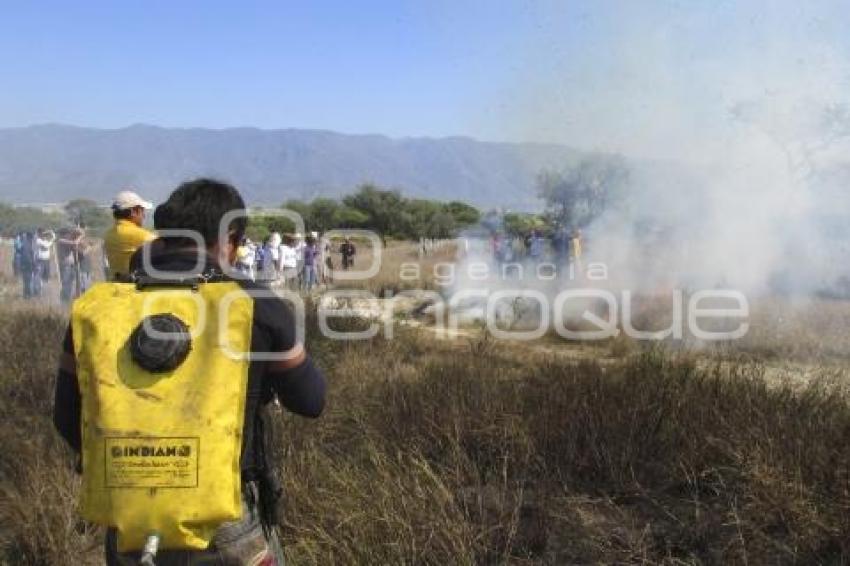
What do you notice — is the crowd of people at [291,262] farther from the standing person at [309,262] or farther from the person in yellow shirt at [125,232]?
the person in yellow shirt at [125,232]

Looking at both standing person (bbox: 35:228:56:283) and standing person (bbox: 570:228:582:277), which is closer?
standing person (bbox: 35:228:56:283)

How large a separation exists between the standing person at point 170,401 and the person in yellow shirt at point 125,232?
3775 mm

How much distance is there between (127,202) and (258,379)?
417 centimetres

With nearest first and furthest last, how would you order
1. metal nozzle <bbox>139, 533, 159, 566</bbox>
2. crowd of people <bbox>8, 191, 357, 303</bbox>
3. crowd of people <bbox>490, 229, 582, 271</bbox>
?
metal nozzle <bbox>139, 533, 159, 566</bbox>, crowd of people <bbox>8, 191, 357, 303</bbox>, crowd of people <bbox>490, 229, 582, 271</bbox>

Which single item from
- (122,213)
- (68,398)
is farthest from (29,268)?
(68,398)

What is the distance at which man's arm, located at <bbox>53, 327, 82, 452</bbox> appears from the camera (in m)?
2.05

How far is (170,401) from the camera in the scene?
6.23ft

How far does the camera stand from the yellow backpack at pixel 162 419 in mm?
1889

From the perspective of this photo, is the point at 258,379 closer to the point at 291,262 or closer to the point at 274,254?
the point at 291,262

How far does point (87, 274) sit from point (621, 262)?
30.5 feet

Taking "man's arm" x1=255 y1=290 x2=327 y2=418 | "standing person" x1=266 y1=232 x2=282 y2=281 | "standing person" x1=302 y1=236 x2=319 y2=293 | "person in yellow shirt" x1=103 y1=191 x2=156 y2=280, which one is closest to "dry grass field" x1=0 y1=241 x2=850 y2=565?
"person in yellow shirt" x1=103 y1=191 x2=156 y2=280

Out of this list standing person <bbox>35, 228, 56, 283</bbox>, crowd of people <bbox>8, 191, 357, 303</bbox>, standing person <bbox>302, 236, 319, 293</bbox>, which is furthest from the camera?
standing person <bbox>302, 236, 319, 293</bbox>

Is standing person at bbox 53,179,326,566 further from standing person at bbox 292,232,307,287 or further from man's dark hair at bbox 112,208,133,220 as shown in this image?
standing person at bbox 292,232,307,287

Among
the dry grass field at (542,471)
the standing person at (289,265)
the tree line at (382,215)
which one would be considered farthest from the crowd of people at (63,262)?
the tree line at (382,215)
